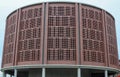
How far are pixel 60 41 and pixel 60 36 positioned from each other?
0.88 meters

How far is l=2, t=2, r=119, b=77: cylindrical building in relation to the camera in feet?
114

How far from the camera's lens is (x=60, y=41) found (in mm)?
35312

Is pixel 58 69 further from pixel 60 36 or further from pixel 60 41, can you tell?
pixel 60 36

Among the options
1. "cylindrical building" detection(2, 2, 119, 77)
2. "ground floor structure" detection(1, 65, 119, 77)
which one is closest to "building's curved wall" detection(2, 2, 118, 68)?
"cylindrical building" detection(2, 2, 119, 77)

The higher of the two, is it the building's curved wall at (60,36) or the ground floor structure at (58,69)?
the building's curved wall at (60,36)

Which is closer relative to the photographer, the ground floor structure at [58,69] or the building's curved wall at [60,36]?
the ground floor structure at [58,69]

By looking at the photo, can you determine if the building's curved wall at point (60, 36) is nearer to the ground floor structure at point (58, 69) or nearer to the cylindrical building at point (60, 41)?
the cylindrical building at point (60, 41)

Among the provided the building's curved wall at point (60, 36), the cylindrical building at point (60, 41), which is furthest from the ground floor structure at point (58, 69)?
the building's curved wall at point (60, 36)

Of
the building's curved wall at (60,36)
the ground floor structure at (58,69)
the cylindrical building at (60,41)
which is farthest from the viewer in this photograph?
the building's curved wall at (60,36)

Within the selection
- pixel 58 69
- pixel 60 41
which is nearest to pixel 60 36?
pixel 60 41

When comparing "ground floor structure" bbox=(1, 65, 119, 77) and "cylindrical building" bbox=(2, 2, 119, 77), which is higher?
"cylindrical building" bbox=(2, 2, 119, 77)

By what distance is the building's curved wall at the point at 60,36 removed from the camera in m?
35.0

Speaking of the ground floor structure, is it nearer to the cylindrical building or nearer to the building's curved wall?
the cylindrical building

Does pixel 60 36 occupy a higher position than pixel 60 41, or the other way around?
pixel 60 36
